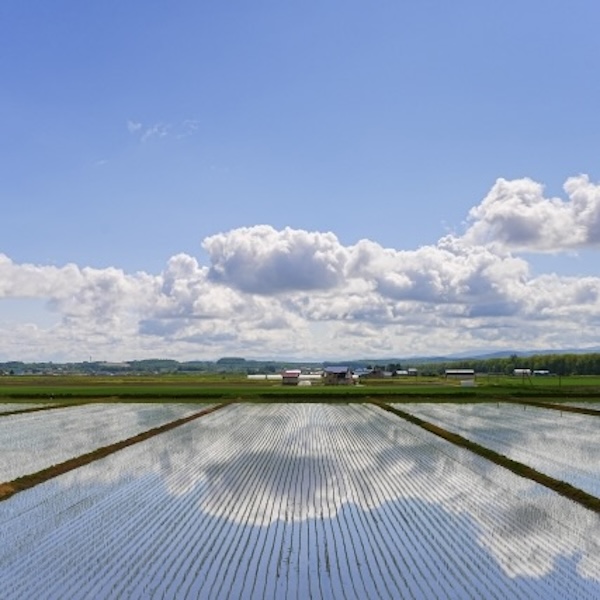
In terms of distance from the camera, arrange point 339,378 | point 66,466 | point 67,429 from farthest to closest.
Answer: point 339,378, point 67,429, point 66,466

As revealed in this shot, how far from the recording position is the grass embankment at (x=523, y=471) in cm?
1756

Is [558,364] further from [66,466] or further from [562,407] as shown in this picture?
[66,466]

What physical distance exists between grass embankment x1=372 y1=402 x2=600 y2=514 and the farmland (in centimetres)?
32

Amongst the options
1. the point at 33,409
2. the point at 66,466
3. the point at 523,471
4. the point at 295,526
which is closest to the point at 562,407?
the point at 523,471

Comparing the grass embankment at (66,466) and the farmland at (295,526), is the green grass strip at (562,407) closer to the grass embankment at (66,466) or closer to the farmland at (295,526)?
the farmland at (295,526)

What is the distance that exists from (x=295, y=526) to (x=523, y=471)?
9325mm

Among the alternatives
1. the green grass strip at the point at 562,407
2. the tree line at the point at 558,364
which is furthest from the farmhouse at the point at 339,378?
the tree line at the point at 558,364

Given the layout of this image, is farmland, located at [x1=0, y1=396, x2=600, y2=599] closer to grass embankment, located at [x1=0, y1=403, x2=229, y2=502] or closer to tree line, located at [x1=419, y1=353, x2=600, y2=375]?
grass embankment, located at [x1=0, y1=403, x2=229, y2=502]

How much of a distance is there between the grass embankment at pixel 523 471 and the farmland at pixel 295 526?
0.32m

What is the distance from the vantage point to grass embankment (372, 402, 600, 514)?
57.6 ft

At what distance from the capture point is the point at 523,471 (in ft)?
70.8

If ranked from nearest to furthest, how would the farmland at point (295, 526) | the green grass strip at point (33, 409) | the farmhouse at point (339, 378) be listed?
the farmland at point (295, 526)
the green grass strip at point (33, 409)
the farmhouse at point (339, 378)

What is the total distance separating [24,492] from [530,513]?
12090mm

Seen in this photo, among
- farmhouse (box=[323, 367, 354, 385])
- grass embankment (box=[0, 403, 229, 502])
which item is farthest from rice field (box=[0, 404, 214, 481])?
farmhouse (box=[323, 367, 354, 385])
